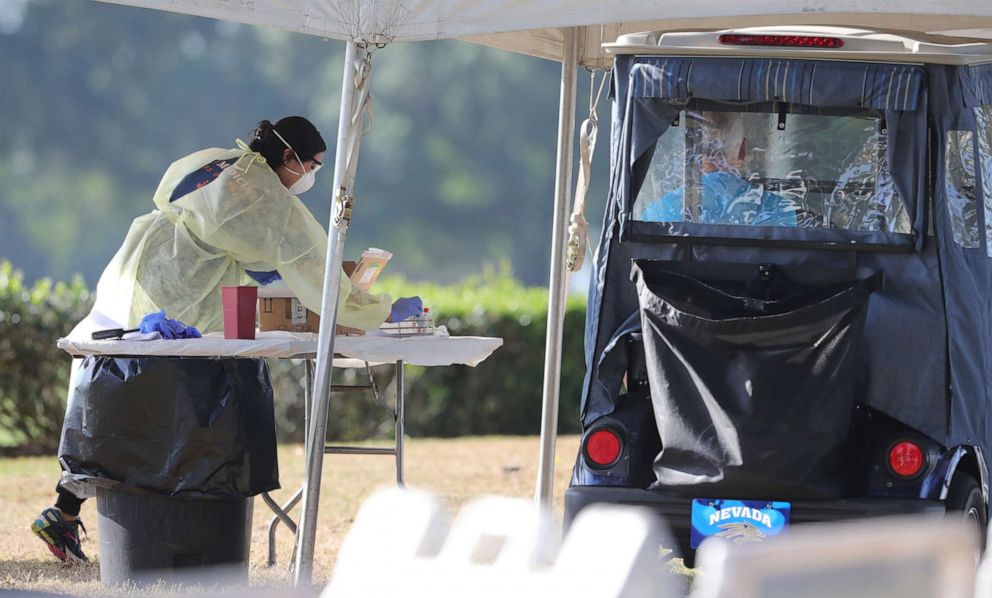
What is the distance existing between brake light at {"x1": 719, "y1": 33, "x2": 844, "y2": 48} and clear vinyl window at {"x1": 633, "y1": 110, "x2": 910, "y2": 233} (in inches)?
11.0

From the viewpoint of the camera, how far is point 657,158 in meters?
5.69

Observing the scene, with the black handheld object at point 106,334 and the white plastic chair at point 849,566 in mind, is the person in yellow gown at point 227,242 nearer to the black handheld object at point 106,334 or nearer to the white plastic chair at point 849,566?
the black handheld object at point 106,334

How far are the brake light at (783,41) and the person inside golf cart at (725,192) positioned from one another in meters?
0.29

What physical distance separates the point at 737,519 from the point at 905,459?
2.11ft

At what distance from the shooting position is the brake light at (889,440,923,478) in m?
5.11

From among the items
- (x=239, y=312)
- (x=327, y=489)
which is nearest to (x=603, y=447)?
(x=239, y=312)

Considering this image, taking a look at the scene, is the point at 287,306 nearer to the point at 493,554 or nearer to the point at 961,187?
the point at 961,187

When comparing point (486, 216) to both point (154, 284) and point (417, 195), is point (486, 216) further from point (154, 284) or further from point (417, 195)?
point (154, 284)

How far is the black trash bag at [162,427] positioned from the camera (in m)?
5.43

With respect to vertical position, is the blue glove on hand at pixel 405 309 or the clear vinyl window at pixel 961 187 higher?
the clear vinyl window at pixel 961 187

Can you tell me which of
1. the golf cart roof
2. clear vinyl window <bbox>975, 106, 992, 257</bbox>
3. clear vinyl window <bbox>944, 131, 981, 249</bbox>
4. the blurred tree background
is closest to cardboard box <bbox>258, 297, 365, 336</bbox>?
the golf cart roof

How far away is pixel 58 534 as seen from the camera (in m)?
6.44

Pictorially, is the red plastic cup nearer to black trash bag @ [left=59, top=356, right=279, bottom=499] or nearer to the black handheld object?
black trash bag @ [left=59, top=356, right=279, bottom=499]

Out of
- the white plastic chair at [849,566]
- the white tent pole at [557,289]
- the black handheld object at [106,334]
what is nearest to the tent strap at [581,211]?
the white tent pole at [557,289]
